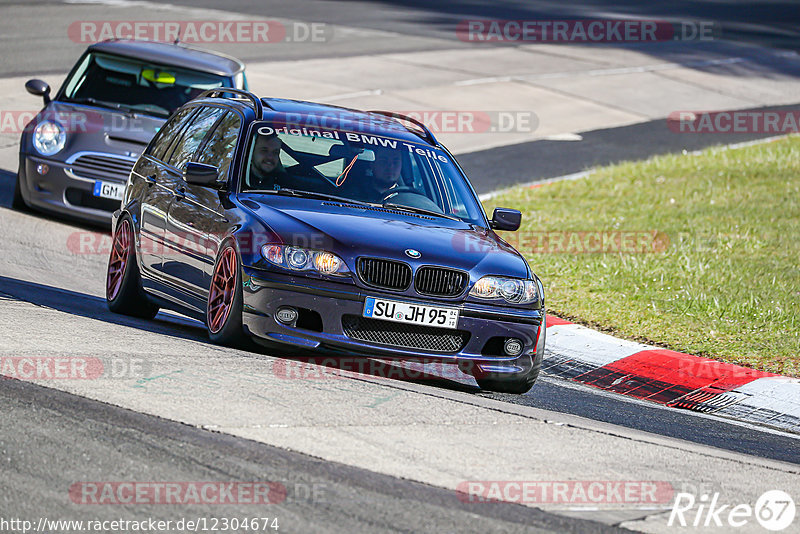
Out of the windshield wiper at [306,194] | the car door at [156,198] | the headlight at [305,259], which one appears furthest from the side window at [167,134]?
the headlight at [305,259]

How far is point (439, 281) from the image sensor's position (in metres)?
7.23

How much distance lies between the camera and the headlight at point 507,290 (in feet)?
23.9

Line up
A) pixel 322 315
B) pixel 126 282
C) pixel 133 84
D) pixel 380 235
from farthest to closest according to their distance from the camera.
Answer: pixel 133 84
pixel 126 282
pixel 380 235
pixel 322 315

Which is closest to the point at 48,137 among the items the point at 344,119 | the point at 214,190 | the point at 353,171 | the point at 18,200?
the point at 18,200

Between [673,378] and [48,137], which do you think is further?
[48,137]

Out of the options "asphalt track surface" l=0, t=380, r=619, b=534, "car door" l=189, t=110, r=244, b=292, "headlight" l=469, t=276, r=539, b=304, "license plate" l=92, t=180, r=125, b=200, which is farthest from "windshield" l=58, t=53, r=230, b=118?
"asphalt track surface" l=0, t=380, r=619, b=534

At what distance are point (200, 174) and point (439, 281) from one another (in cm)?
174

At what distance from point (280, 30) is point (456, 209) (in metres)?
21.0

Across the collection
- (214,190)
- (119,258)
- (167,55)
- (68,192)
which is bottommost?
(68,192)

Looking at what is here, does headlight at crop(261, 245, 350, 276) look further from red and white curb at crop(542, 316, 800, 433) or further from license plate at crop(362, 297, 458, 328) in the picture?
red and white curb at crop(542, 316, 800, 433)

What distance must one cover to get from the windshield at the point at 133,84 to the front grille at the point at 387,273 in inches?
256

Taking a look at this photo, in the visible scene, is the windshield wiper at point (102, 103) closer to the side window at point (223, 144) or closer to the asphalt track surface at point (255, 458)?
the side window at point (223, 144)

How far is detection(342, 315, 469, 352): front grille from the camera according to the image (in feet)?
23.3

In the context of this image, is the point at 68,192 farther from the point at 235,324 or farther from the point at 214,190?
the point at 235,324
